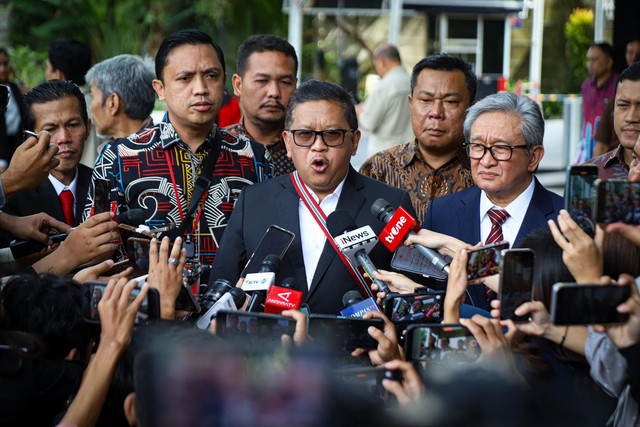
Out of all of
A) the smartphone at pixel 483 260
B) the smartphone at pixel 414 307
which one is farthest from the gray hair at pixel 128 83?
the smartphone at pixel 483 260

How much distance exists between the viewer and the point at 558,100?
15.3 metres

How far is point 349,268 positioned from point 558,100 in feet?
44.9

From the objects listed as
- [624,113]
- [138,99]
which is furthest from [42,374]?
[624,113]

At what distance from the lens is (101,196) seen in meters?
2.96

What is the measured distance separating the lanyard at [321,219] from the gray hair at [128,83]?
5.11 feet

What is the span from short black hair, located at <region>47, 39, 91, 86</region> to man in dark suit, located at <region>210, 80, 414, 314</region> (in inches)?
118

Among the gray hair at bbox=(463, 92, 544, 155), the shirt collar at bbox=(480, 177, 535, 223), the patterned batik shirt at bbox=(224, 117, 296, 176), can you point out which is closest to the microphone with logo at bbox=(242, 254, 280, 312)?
the shirt collar at bbox=(480, 177, 535, 223)

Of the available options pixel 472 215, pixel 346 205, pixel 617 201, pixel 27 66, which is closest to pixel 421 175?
pixel 472 215

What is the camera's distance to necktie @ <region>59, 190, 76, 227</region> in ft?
11.8

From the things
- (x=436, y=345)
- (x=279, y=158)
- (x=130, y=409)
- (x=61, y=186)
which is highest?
(x=279, y=158)

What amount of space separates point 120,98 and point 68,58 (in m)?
1.49

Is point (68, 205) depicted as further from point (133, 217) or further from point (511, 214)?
point (511, 214)

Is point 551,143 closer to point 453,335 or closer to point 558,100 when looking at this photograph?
point 558,100

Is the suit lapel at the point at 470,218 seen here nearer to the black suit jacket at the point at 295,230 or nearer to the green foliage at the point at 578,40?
the black suit jacket at the point at 295,230
